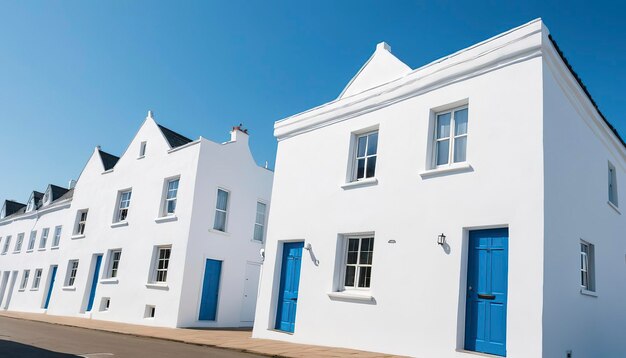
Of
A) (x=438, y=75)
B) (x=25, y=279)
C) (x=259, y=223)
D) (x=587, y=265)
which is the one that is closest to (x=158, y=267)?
(x=259, y=223)

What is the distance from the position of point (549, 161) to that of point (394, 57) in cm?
584

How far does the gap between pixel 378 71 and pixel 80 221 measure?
1916 cm

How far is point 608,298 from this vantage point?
11711 millimetres

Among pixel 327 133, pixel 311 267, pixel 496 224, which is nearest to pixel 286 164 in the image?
pixel 327 133

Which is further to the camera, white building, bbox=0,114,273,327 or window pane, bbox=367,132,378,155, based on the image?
white building, bbox=0,114,273,327

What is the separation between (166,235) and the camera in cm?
1958

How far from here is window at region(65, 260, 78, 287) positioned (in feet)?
80.8

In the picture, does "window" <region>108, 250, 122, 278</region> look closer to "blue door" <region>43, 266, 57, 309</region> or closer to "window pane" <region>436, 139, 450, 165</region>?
"blue door" <region>43, 266, 57, 309</region>

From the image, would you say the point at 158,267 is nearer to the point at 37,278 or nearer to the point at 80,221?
the point at 80,221

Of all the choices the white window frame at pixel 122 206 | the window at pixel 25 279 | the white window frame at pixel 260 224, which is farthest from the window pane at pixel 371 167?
the window at pixel 25 279

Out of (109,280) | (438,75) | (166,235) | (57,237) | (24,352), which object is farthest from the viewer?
(57,237)

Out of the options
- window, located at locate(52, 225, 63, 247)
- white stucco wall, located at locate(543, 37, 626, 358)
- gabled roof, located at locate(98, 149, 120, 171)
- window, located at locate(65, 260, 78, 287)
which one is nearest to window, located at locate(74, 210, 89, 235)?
window, located at locate(65, 260, 78, 287)

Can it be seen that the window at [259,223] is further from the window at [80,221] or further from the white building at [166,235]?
the window at [80,221]

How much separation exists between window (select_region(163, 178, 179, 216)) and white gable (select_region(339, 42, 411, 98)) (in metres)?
9.20
